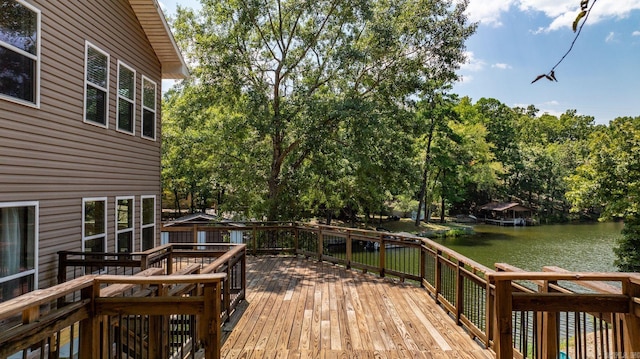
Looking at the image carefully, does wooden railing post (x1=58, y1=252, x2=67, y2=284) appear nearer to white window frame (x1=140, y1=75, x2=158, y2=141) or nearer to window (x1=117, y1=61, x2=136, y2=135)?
window (x1=117, y1=61, x2=136, y2=135)

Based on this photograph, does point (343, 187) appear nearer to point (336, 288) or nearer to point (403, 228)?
point (336, 288)

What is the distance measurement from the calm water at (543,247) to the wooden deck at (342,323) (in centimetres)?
1360

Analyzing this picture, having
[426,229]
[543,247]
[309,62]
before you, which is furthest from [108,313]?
[426,229]

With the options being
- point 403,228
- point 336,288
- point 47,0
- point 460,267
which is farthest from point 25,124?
point 403,228

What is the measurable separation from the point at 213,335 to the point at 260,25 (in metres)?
12.1

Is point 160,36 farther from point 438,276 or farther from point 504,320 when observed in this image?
point 504,320

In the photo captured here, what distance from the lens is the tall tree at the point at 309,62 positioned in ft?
37.9

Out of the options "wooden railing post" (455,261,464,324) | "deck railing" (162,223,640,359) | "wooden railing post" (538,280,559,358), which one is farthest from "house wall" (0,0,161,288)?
"wooden railing post" (538,280,559,358)

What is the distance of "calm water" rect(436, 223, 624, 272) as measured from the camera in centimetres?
1783

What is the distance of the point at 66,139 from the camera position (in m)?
4.99

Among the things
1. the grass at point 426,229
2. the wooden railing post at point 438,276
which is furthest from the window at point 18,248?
the grass at point 426,229

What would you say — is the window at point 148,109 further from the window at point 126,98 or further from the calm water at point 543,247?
the calm water at point 543,247

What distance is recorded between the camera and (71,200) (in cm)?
509

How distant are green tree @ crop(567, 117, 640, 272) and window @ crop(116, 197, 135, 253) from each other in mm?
15580
